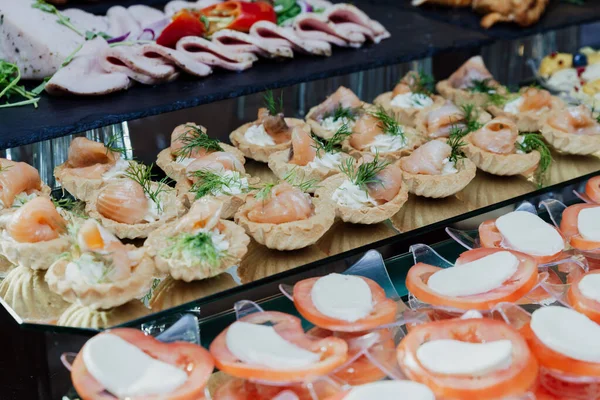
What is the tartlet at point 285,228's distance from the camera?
246 cm

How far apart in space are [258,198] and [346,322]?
59cm

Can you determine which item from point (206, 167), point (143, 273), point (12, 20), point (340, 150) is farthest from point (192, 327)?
point (12, 20)

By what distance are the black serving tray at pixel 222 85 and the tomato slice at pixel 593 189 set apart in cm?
142

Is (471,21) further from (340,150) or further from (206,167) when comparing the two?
(206,167)

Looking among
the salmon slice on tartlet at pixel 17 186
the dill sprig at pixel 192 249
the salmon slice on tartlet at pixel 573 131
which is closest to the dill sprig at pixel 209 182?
the dill sprig at pixel 192 249

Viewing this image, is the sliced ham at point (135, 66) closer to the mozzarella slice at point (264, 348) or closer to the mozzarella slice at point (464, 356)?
the mozzarella slice at point (264, 348)

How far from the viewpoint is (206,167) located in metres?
2.79

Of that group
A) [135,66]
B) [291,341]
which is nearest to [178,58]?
[135,66]

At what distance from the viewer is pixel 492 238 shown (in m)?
2.58

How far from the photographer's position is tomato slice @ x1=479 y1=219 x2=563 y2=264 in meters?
2.47

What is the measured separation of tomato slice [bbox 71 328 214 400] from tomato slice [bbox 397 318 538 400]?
0.51 m

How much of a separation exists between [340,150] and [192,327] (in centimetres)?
125

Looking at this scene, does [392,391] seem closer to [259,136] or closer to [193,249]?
[193,249]

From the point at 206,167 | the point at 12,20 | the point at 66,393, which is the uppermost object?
the point at 12,20
